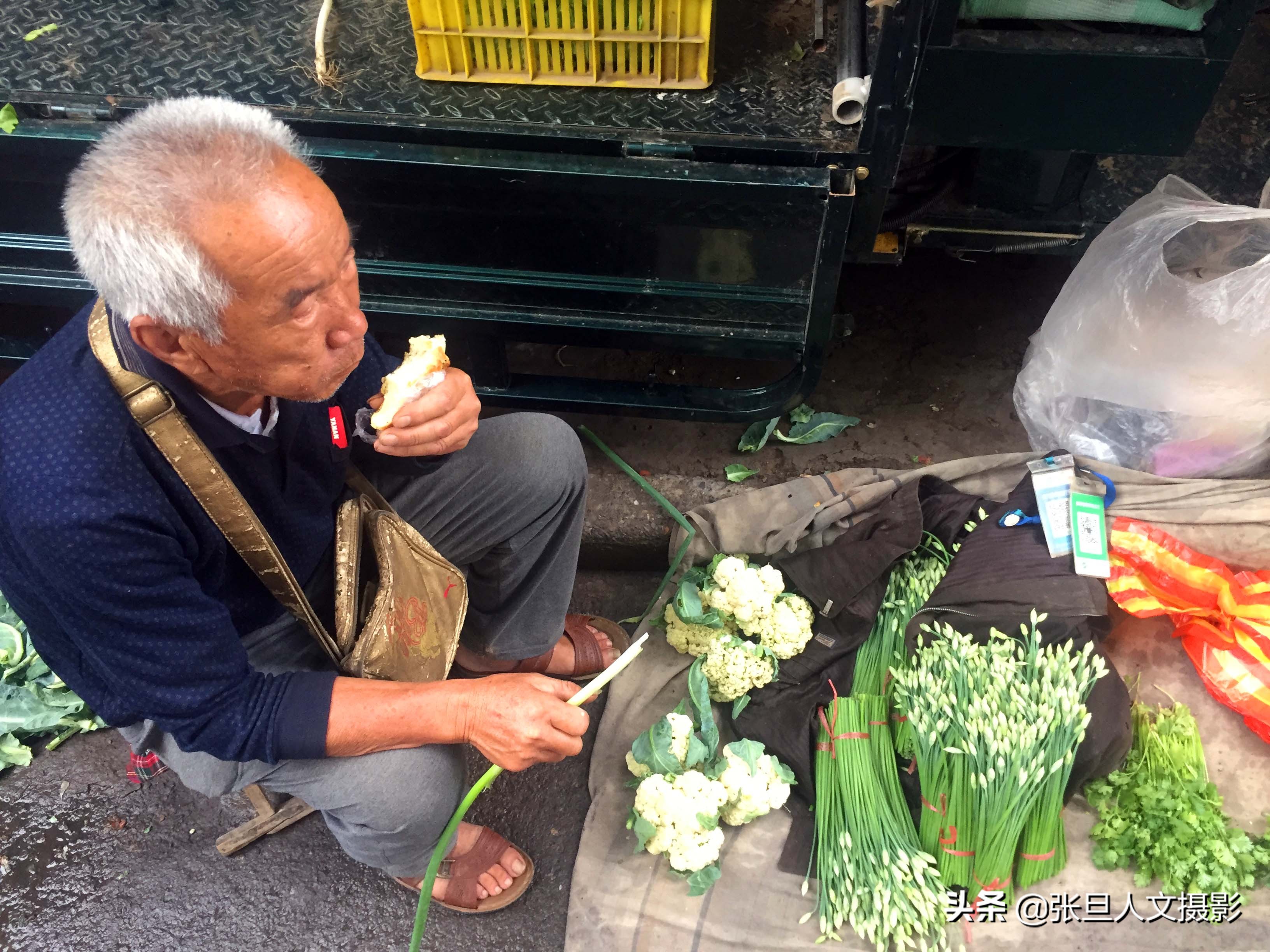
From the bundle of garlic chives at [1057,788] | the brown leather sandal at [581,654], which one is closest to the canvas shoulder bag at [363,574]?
the brown leather sandal at [581,654]

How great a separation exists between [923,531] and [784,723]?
0.66 meters

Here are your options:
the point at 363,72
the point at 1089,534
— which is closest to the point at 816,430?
the point at 1089,534

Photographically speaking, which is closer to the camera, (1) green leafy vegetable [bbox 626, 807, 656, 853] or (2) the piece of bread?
(2) the piece of bread

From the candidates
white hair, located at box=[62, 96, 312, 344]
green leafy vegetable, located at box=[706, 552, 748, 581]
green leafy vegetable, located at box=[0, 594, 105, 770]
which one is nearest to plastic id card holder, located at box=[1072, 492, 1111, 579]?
green leafy vegetable, located at box=[706, 552, 748, 581]

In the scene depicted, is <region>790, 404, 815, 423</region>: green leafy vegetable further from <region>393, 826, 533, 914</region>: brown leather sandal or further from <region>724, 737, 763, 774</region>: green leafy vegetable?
<region>393, 826, 533, 914</region>: brown leather sandal

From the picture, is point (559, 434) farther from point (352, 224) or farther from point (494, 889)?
point (494, 889)

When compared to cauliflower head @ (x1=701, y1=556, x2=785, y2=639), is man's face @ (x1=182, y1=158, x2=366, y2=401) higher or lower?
higher

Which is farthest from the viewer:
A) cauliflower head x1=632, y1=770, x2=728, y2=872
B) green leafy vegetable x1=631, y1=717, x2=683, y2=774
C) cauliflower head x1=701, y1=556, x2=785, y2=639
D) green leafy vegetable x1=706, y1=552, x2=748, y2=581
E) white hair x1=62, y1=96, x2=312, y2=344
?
green leafy vegetable x1=706, y1=552, x2=748, y2=581

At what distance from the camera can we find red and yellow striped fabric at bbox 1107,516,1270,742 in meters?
2.25

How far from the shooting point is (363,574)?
7.31 ft

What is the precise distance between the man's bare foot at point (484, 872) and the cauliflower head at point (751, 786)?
0.55m

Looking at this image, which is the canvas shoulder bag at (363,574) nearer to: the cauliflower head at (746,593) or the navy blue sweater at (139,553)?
the navy blue sweater at (139,553)

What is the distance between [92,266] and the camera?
143 cm

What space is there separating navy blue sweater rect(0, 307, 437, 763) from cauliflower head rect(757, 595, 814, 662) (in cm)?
119
